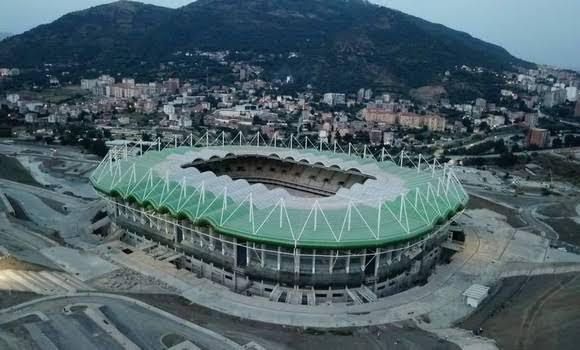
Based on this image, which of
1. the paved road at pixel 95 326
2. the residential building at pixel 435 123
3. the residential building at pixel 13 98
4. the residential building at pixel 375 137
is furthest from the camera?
the residential building at pixel 13 98

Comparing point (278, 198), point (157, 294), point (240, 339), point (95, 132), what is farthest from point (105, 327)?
point (95, 132)

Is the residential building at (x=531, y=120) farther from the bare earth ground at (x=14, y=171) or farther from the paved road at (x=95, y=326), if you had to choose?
the paved road at (x=95, y=326)

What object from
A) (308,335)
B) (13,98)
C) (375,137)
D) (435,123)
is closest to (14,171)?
(308,335)

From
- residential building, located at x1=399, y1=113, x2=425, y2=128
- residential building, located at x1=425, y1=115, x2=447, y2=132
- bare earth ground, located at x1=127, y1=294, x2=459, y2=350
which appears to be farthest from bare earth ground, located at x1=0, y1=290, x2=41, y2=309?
residential building, located at x1=425, y1=115, x2=447, y2=132

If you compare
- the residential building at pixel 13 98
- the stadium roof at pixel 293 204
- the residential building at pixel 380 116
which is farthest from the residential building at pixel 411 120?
the residential building at pixel 13 98

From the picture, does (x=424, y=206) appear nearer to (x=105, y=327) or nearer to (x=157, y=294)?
(x=157, y=294)

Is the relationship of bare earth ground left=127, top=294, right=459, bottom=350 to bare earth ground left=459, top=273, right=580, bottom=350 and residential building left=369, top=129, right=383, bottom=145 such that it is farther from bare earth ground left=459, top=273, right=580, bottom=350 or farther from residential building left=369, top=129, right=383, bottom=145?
residential building left=369, top=129, right=383, bottom=145
